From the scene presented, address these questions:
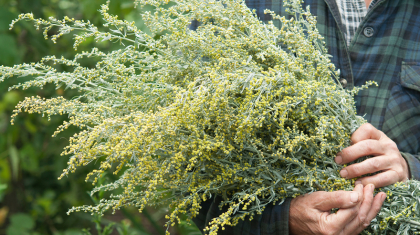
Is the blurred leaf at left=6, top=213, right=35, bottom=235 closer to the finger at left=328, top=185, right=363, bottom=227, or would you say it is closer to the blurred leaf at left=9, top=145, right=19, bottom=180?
the blurred leaf at left=9, top=145, right=19, bottom=180

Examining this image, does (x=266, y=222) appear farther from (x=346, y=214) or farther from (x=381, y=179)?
(x=381, y=179)

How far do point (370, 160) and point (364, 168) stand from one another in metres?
0.04

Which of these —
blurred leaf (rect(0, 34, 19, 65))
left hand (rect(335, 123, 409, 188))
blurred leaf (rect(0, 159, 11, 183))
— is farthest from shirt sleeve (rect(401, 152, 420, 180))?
blurred leaf (rect(0, 159, 11, 183))

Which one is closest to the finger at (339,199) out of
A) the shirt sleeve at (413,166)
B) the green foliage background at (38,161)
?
the shirt sleeve at (413,166)

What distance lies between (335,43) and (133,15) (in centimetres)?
119

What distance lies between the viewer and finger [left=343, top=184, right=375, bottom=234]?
892 mm

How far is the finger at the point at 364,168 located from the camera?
92cm

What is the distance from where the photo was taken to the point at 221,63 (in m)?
0.81

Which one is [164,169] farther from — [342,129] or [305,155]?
[342,129]

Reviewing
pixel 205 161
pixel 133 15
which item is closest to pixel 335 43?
pixel 205 161

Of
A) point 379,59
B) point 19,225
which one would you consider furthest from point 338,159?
point 19,225

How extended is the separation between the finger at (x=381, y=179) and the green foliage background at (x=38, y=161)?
1281 mm

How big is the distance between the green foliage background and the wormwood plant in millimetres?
1172

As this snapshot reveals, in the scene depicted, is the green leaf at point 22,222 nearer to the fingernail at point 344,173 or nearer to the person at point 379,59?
the person at point 379,59
